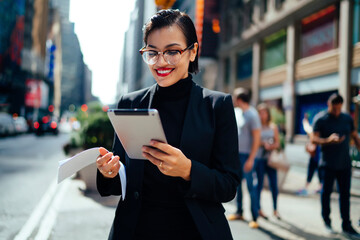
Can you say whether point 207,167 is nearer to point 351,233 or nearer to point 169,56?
point 169,56

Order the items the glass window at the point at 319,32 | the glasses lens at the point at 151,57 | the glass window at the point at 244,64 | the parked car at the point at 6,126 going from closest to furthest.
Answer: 1. the glasses lens at the point at 151,57
2. the glass window at the point at 319,32
3. the glass window at the point at 244,64
4. the parked car at the point at 6,126

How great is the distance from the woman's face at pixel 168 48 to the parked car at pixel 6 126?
95.0 feet

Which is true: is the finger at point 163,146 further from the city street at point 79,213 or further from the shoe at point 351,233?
the shoe at point 351,233

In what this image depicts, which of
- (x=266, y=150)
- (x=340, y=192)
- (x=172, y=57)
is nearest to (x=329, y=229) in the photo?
(x=340, y=192)

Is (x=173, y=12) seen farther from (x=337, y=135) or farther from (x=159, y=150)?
(x=337, y=135)

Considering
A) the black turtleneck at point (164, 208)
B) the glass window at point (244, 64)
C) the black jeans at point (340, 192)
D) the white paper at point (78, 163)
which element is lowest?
the black jeans at point (340, 192)

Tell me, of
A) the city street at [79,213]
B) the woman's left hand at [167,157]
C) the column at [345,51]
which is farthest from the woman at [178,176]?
the column at [345,51]

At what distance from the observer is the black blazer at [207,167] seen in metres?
1.48

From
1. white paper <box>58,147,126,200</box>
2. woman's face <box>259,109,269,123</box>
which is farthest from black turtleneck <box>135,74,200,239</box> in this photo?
woman's face <box>259,109,269,123</box>

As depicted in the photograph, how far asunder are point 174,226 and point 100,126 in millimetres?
7175

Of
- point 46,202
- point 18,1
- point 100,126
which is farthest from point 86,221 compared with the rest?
point 18,1

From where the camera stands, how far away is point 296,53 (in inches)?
691

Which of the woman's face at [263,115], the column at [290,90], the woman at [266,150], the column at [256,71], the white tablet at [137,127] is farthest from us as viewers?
the column at [256,71]

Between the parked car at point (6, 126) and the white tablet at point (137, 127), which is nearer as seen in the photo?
Answer: the white tablet at point (137, 127)
